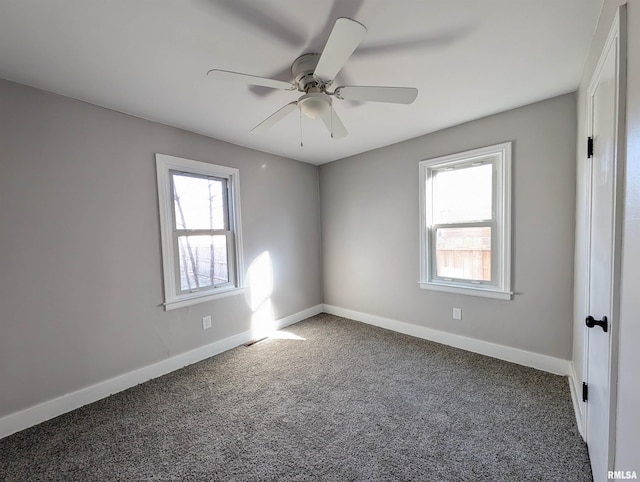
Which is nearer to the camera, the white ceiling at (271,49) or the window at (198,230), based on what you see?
the white ceiling at (271,49)

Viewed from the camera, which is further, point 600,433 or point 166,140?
point 166,140

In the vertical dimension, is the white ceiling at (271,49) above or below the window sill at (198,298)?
above

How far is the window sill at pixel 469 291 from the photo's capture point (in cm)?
258

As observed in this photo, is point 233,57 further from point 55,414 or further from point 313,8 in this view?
point 55,414

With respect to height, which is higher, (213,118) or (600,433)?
(213,118)

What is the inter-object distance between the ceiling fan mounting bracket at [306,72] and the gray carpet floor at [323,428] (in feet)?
7.31

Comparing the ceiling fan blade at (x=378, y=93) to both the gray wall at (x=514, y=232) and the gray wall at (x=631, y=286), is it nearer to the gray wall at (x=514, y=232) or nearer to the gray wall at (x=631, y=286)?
the gray wall at (x=631, y=286)

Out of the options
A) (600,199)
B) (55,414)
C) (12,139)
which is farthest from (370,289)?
(12,139)

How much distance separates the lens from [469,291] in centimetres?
279

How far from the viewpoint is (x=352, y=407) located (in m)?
1.99

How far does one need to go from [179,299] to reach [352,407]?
190 cm

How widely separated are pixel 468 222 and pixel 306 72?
7.28 feet

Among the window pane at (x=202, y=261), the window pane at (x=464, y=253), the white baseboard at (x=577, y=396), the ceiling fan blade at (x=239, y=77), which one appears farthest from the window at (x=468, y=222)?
the window pane at (x=202, y=261)

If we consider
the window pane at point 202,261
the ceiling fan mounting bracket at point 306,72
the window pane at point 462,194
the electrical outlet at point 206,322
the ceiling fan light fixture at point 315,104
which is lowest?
the electrical outlet at point 206,322
